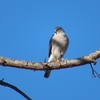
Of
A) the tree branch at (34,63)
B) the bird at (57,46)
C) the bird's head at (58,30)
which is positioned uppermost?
the bird's head at (58,30)

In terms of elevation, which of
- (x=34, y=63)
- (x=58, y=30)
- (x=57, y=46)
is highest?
(x=58, y=30)

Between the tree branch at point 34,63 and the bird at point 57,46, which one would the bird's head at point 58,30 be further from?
the tree branch at point 34,63

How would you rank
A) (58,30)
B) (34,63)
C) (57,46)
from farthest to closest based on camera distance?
(58,30), (57,46), (34,63)

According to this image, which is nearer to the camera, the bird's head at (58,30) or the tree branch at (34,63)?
the tree branch at (34,63)

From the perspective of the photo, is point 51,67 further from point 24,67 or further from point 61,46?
point 61,46

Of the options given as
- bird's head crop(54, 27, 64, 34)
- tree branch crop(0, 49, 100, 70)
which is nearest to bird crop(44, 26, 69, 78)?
bird's head crop(54, 27, 64, 34)

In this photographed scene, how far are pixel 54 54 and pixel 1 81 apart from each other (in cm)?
490

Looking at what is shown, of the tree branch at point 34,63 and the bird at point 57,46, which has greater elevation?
the bird at point 57,46

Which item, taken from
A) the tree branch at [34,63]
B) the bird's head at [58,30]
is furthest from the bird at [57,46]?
the tree branch at [34,63]

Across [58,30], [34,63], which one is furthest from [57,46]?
[34,63]

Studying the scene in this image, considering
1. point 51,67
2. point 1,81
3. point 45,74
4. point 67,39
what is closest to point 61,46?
point 67,39

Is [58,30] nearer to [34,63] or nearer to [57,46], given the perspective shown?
[57,46]

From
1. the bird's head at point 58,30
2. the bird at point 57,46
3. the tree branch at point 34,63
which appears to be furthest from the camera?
the bird's head at point 58,30

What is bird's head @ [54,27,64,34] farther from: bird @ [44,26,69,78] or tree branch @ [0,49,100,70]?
tree branch @ [0,49,100,70]
